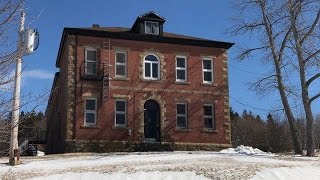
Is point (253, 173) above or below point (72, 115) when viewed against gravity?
below

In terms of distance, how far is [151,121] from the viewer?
3116 centimetres

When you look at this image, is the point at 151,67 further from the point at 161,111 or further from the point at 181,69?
the point at 161,111

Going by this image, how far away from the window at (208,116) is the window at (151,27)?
5995mm

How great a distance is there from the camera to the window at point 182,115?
104 ft

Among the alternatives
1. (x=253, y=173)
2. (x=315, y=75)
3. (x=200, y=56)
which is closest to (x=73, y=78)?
(x=200, y=56)

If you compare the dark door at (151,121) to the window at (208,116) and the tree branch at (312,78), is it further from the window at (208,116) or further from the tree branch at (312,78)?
the tree branch at (312,78)

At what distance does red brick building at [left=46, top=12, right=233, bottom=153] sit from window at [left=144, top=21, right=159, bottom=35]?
7 centimetres

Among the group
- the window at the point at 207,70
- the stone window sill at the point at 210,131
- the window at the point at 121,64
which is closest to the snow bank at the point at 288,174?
the stone window sill at the point at 210,131

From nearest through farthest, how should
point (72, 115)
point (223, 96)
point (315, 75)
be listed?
point (315, 75)
point (72, 115)
point (223, 96)

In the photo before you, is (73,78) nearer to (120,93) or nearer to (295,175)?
(120,93)

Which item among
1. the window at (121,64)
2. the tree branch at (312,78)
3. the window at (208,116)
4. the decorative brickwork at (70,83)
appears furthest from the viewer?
the window at (208,116)

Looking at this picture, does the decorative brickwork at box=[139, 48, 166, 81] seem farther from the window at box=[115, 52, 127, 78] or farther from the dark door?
the dark door

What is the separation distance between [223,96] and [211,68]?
208cm

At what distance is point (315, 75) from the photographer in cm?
2523
